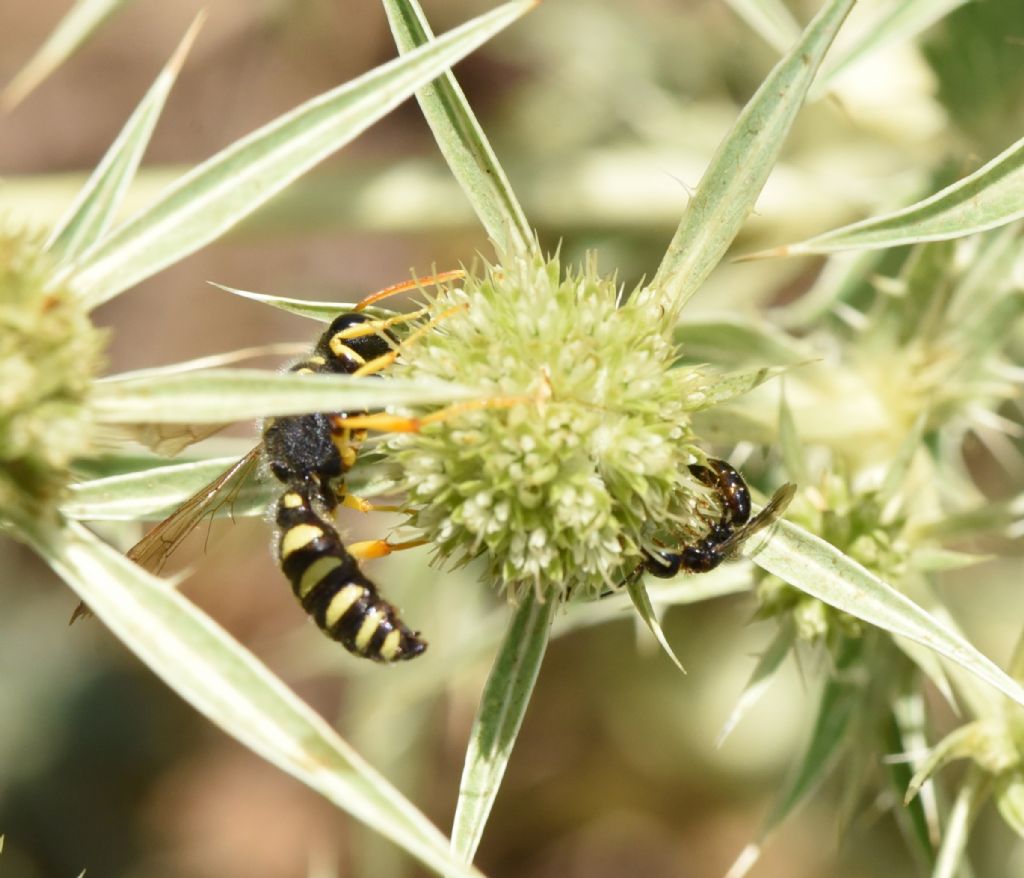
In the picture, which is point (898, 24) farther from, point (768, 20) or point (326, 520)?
point (326, 520)

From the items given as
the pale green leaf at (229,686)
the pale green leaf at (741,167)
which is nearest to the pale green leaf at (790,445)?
the pale green leaf at (741,167)

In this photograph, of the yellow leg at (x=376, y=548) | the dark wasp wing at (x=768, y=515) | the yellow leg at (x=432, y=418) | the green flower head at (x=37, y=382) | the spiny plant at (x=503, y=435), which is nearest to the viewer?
the spiny plant at (x=503, y=435)

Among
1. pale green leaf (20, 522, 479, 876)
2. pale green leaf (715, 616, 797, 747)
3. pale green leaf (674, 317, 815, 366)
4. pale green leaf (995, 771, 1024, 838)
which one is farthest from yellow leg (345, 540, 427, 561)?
pale green leaf (995, 771, 1024, 838)

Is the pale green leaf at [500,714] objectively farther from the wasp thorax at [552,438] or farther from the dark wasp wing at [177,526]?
the dark wasp wing at [177,526]

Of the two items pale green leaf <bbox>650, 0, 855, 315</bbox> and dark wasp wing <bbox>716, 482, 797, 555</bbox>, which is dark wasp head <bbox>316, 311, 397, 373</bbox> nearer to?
pale green leaf <bbox>650, 0, 855, 315</bbox>

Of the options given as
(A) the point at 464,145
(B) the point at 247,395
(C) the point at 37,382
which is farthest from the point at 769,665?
(C) the point at 37,382

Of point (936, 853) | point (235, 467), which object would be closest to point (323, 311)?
point (235, 467)
